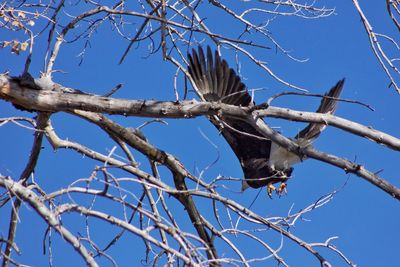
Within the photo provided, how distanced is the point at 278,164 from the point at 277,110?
2.93 m

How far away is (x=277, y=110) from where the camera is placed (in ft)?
10.7

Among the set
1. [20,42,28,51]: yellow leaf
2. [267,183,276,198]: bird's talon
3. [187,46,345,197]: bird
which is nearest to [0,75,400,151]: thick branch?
[20,42,28,51]: yellow leaf

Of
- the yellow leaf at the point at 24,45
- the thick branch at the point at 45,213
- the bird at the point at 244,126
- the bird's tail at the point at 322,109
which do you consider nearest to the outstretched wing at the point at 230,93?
the bird at the point at 244,126

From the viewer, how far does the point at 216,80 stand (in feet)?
19.5

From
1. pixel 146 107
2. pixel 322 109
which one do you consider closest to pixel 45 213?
pixel 146 107

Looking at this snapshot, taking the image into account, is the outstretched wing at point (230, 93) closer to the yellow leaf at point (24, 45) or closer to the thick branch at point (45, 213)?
the yellow leaf at point (24, 45)

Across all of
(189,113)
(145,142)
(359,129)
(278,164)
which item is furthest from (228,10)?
(278,164)

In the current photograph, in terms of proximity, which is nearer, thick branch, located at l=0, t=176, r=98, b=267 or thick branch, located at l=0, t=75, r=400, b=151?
thick branch, located at l=0, t=176, r=98, b=267

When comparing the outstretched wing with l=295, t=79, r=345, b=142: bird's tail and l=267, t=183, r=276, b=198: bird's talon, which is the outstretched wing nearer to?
l=267, t=183, r=276, b=198: bird's talon

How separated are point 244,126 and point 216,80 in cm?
48

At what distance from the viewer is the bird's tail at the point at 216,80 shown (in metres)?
5.81

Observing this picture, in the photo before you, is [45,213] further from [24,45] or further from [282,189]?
[282,189]

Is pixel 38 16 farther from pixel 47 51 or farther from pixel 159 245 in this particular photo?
pixel 159 245

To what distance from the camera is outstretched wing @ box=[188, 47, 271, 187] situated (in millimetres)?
5801
